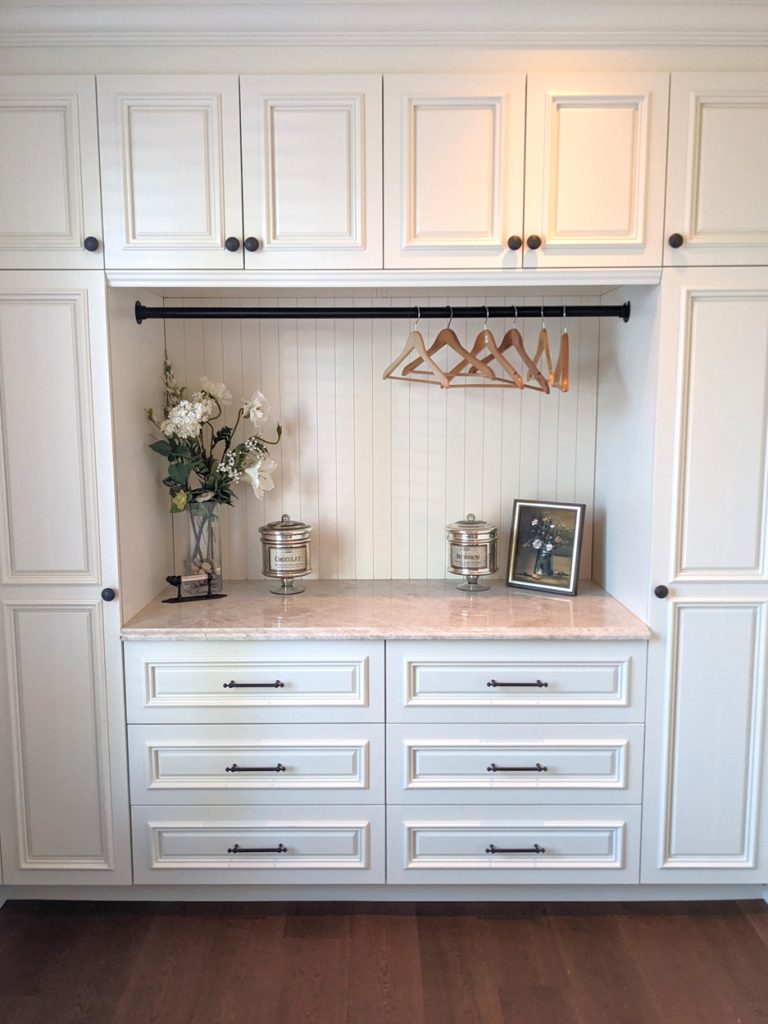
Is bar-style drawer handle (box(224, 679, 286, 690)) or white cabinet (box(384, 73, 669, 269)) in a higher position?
white cabinet (box(384, 73, 669, 269))

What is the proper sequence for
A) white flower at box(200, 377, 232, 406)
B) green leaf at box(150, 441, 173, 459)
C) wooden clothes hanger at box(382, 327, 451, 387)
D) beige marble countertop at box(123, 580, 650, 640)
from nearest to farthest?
beige marble countertop at box(123, 580, 650, 640)
wooden clothes hanger at box(382, 327, 451, 387)
green leaf at box(150, 441, 173, 459)
white flower at box(200, 377, 232, 406)

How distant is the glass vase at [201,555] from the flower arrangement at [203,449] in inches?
1.2

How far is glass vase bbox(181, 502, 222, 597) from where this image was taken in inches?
92.4

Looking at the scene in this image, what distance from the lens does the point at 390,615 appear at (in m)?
2.16

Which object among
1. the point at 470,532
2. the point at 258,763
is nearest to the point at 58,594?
the point at 258,763

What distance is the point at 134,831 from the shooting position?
2.11m

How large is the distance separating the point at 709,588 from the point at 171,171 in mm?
1858

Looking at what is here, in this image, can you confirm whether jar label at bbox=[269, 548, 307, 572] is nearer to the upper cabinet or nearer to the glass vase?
the glass vase

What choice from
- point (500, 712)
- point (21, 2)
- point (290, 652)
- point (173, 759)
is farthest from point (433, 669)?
point (21, 2)

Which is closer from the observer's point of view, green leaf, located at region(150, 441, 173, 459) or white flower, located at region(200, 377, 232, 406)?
green leaf, located at region(150, 441, 173, 459)

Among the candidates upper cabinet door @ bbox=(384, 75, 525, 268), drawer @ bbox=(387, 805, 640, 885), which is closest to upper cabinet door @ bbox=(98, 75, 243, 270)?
upper cabinet door @ bbox=(384, 75, 525, 268)

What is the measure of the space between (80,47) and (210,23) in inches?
13.9

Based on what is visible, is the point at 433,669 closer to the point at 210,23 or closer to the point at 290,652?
the point at 290,652

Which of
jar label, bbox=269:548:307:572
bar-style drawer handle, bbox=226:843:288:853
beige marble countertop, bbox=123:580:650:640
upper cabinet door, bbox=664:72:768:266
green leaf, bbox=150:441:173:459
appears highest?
upper cabinet door, bbox=664:72:768:266
